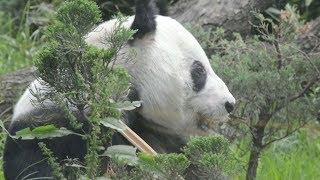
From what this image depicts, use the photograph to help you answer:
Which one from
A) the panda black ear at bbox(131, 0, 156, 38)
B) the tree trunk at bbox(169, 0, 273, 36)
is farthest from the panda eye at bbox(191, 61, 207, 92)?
the tree trunk at bbox(169, 0, 273, 36)

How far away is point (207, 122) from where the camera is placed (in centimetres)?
429

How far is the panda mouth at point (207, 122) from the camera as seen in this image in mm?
4250

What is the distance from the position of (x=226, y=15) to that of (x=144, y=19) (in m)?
2.56

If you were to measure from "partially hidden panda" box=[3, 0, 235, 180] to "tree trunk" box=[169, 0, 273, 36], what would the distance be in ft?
7.17

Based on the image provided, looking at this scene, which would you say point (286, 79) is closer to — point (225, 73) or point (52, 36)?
point (225, 73)

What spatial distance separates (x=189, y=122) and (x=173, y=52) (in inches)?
13.4

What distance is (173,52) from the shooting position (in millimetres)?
4160

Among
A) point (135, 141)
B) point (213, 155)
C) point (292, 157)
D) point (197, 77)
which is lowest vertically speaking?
point (292, 157)

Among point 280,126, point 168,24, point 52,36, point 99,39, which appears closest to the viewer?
point 52,36

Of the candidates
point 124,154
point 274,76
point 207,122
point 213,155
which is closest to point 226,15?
point 274,76

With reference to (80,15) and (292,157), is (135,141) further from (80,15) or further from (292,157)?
(292,157)

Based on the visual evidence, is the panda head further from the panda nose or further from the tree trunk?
the tree trunk

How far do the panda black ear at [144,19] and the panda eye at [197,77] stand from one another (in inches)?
10.1

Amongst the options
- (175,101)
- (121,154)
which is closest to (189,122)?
(175,101)
